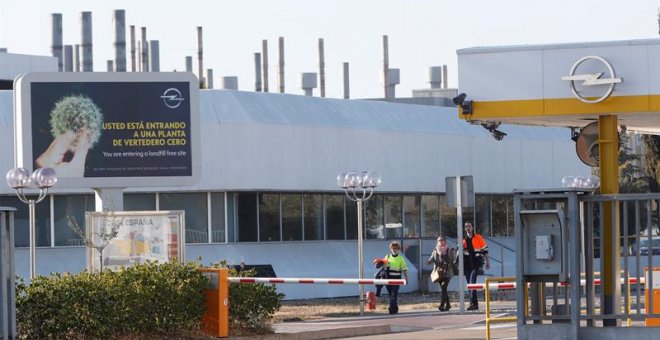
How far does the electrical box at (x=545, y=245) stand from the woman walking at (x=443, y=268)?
14.8 meters

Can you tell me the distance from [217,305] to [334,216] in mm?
20293

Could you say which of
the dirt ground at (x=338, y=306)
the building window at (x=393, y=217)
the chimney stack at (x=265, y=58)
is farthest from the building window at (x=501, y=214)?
the chimney stack at (x=265, y=58)

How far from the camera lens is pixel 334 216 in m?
42.3

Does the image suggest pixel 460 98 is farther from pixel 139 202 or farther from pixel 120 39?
pixel 120 39

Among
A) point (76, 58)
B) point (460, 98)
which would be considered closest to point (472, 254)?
point (460, 98)

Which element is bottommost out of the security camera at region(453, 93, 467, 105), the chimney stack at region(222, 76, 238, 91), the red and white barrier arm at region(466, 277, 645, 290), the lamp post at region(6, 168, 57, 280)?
the red and white barrier arm at region(466, 277, 645, 290)

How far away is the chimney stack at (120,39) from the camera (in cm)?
7044

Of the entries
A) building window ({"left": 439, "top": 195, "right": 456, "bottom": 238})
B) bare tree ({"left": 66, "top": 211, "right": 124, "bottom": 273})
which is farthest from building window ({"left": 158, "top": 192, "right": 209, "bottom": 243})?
bare tree ({"left": 66, "top": 211, "right": 124, "bottom": 273})

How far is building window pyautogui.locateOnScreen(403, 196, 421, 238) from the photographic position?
4409 centimetres

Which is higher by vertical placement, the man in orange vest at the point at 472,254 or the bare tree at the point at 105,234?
the bare tree at the point at 105,234

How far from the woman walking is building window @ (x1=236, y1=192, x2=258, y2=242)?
10276 millimetres

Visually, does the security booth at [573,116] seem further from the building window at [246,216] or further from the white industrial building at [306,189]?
the building window at [246,216]

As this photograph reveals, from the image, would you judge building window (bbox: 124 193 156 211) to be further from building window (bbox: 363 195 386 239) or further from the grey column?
the grey column

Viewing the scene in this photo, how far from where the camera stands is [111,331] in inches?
811
